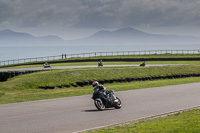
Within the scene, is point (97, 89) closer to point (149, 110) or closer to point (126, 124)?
point (149, 110)

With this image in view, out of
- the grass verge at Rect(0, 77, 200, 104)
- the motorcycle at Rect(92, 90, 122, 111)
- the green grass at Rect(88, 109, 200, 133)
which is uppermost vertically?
the motorcycle at Rect(92, 90, 122, 111)

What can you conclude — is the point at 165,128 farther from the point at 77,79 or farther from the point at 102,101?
the point at 77,79

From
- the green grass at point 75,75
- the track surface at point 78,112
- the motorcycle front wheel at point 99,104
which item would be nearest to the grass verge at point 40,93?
the green grass at point 75,75

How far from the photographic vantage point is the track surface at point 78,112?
1212cm

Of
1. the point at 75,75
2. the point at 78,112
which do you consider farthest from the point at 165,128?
→ the point at 75,75

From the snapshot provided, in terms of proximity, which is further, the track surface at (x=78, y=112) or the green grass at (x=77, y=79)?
the green grass at (x=77, y=79)

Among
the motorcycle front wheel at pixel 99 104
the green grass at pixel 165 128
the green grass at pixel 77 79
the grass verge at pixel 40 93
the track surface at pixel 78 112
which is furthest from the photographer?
the green grass at pixel 77 79

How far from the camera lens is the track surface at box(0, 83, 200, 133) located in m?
12.1

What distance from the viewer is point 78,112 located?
1504 cm

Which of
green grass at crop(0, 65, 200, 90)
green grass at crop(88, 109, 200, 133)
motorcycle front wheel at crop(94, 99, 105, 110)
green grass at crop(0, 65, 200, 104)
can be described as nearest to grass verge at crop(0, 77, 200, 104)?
green grass at crop(0, 65, 200, 104)

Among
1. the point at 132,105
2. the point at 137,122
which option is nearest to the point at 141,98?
the point at 132,105

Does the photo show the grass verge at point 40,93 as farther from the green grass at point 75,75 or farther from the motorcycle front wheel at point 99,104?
the motorcycle front wheel at point 99,104

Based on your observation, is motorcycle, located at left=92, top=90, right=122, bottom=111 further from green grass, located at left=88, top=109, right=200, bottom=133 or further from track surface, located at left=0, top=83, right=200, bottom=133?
green grass, located at left=88, top=109, right=200, bottom=133

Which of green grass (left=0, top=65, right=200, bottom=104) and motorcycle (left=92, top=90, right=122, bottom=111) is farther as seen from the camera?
Answer: green grass (left=0, top=65, right=200, bottom=104)
